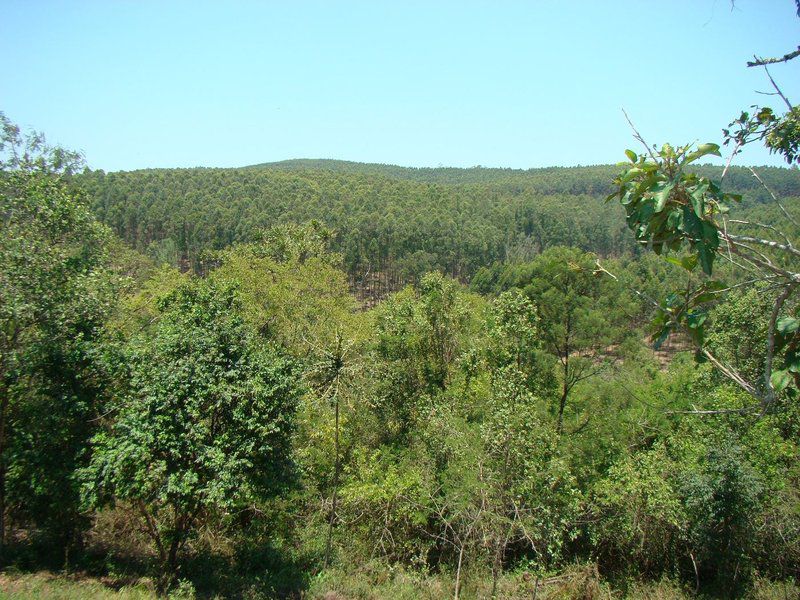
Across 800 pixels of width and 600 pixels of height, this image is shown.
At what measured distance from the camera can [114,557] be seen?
1124cm

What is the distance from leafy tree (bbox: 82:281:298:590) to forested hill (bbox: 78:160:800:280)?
6098cm

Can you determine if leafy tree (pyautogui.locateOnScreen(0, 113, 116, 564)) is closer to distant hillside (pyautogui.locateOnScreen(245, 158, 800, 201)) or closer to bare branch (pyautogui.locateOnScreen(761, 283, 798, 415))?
bare branch (pyautogui.locateOnScreen(761, 283, 798, 415))

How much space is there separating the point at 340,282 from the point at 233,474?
15925 millimetres

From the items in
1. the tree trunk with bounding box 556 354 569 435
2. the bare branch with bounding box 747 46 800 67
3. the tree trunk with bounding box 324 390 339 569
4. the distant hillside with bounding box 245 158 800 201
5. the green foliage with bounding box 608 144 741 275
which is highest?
the distant hillside with bounding box 245 158 800 201

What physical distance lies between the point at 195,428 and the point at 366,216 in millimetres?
74699

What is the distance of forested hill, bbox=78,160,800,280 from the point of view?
78562 mm

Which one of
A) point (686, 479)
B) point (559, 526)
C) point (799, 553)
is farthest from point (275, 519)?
point (799, 553)

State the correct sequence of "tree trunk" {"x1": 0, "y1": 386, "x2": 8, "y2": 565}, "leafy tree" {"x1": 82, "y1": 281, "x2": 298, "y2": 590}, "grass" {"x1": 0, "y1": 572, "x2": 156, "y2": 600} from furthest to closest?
"tree trunk" {"x1": 0, "y1": 386, "x2": 8, "y2": 565} → "leafy tree" {"x1": 82, "y1": 281, "x2": 298, "y2": 590} → "grass" {"x1": 0, "y1": 572, "x2": 156, "y2": 600}

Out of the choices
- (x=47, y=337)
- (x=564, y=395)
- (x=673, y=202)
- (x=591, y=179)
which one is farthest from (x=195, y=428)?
(x=591, y=179)

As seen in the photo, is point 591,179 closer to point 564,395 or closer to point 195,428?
point 564,395

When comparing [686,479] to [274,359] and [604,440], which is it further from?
[274,359]

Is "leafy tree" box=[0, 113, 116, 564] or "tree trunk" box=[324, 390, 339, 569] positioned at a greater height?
"leafy tree" box=[0, 113, 116, 564]

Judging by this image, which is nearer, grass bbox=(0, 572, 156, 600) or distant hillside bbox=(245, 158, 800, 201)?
grass bbox=(0, 572, 156, 600)

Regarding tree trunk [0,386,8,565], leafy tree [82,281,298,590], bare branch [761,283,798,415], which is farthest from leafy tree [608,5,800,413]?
tree trunk [0,386,8,565]
